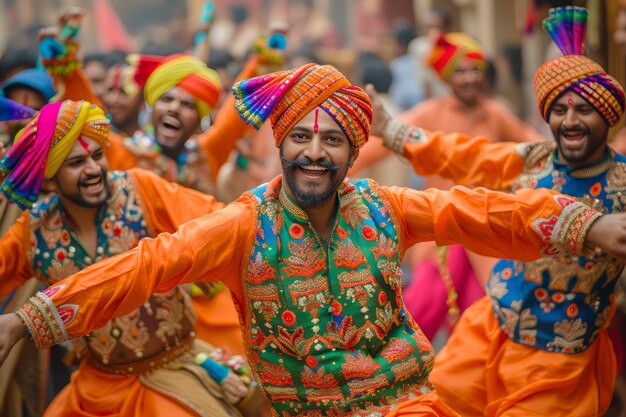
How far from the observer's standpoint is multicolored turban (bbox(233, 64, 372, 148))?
186 inches

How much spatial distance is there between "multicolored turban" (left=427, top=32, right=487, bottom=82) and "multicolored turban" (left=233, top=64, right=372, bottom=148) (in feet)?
12.7

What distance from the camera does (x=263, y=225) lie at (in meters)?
4.77

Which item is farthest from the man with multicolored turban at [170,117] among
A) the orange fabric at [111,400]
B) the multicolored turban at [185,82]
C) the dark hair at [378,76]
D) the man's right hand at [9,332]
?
the dark hair at [378,76]

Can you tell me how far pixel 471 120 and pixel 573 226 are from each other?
435 cm

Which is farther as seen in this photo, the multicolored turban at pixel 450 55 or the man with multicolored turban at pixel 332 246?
the multicolored turban at pixel 450 55

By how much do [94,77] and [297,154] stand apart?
5027 mm

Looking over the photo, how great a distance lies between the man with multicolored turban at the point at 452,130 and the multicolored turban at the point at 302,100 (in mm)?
2540

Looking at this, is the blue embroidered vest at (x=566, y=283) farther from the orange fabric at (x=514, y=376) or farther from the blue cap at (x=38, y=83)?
the blue cap at (x=38, y=83)

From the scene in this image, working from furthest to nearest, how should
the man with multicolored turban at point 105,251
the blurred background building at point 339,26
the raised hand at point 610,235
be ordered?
the blurred background building at point 339,26 < the man with multicolored turban at point 105,251 < the raised hand at point 610,235

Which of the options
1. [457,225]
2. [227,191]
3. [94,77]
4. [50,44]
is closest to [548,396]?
[457,225]

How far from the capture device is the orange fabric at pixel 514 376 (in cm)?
553

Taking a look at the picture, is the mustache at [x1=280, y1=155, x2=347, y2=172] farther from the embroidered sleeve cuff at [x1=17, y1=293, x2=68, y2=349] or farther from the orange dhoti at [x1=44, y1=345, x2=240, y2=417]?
the orange dhoti at [x1=44, y1=345, x2=240, y2=417]

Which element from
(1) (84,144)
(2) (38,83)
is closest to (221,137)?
(2) (38,83)

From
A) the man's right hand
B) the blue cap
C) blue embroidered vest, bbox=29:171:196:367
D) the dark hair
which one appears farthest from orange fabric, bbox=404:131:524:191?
the dark hair
